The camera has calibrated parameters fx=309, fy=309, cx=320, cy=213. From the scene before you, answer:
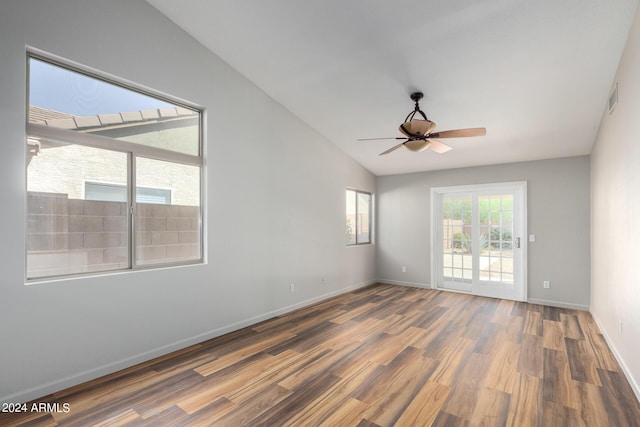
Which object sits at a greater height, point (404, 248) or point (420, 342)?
point (404, 248)

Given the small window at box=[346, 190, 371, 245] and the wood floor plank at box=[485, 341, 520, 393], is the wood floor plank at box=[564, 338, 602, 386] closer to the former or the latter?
the wood floor plank at box=[485, 341, 520, 393]

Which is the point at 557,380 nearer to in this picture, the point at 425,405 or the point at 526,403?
the point at 526,403

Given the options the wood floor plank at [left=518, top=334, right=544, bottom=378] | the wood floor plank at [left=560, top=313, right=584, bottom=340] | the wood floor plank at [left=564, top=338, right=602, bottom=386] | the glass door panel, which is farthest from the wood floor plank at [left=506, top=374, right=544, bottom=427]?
the glass door panel

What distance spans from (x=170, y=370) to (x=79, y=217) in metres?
1.58

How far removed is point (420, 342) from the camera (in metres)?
3.53

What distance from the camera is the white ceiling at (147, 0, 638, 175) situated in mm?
2510

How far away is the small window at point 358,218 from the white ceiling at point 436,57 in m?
2.02

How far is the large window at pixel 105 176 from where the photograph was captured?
98.8 inches

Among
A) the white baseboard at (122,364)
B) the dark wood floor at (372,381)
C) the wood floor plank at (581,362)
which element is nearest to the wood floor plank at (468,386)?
the dark wood floor at (372,381)

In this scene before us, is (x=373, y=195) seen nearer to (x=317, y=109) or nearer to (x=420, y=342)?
(x=317, y=109)

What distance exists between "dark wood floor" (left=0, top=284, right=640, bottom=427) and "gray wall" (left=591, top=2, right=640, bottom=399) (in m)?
0.30

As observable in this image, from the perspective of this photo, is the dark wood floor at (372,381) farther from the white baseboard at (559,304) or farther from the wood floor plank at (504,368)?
the white baseboard at (559,304)

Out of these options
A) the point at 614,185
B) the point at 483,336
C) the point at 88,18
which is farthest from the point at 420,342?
the point at 88,18

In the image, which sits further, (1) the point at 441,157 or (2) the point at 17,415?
(1) the point at 441,157
